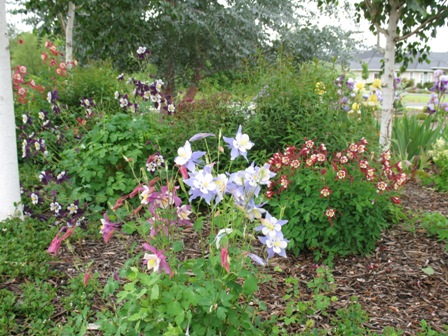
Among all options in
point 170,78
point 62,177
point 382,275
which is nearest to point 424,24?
point 382,275

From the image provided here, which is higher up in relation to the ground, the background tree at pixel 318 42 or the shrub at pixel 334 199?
the background tree at pixel 318 42

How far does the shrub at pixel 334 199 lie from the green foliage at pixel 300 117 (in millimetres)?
424

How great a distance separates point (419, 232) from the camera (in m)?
3.56

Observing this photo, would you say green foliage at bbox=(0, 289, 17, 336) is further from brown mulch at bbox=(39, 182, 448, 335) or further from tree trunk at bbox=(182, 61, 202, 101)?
tree trunk at bbox=(182, 61, 202, 101)

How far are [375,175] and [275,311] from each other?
1.17 meters

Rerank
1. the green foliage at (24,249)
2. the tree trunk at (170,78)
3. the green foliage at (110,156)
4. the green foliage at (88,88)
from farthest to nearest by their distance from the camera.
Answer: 1. the tree trunk at (170,78)
2. the green foliage at (88,88)
3. the green foliage at (110,156)
4. the green foliage at (24,249)

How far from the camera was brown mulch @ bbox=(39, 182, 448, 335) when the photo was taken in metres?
2.56

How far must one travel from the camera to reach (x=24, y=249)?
10.2 feet

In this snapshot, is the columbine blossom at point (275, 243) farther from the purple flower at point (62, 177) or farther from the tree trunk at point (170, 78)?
the tree trunk at point (170, 78)

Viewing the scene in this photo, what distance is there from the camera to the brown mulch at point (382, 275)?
256 centimetres

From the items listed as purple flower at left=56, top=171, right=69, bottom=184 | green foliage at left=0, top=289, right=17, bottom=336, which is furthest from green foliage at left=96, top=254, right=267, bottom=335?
purple flower at left=56, top=171, right=69, bottom=184

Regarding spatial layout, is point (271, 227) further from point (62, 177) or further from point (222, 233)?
point (62, 177)

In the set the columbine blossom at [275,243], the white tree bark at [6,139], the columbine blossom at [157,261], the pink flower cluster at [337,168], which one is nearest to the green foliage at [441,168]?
the pink flower cluster at [337,168]

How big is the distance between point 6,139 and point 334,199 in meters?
2.48
